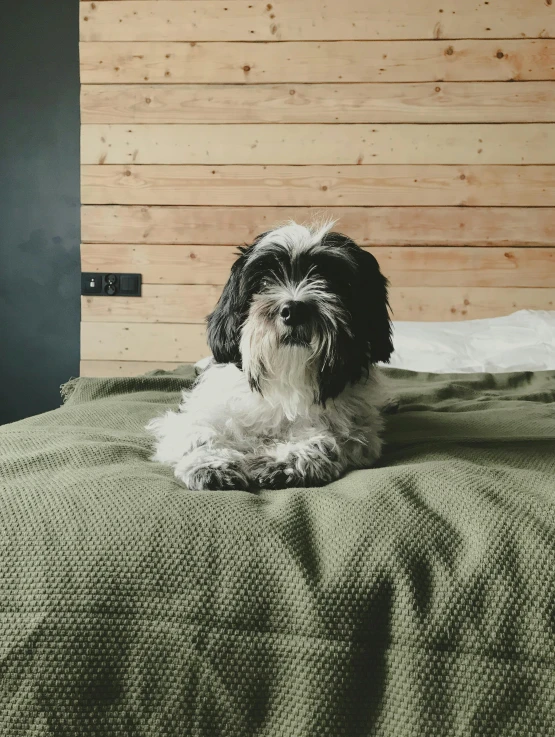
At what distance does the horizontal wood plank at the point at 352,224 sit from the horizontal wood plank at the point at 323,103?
512 millimetres

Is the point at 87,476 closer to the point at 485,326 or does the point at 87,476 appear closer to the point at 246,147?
the point at 485,326

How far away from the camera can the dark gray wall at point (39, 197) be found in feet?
13.8

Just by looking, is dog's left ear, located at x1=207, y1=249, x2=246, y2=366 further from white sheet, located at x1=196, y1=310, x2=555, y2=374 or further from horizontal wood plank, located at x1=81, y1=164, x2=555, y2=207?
horizontal wood plank, located at x1=81, y1=164, x2=555, y2=207

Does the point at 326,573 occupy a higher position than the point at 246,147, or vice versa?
the point at 246,147

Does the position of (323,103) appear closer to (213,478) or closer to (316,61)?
(316,61)

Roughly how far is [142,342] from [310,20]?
2.11 metres

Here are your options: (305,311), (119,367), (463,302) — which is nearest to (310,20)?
(463,302)

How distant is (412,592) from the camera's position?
3.20 ft

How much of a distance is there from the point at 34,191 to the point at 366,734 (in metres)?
4.03

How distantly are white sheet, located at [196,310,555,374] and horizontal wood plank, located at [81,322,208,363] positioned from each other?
1.34m

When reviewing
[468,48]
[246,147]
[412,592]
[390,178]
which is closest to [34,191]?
[246,147]

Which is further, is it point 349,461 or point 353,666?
point 349,461

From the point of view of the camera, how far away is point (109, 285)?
425 cm

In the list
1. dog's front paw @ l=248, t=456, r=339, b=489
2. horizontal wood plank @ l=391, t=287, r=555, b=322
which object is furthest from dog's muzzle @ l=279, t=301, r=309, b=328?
horizontal wood plank @ l=391, t=287, r=555, b=322
